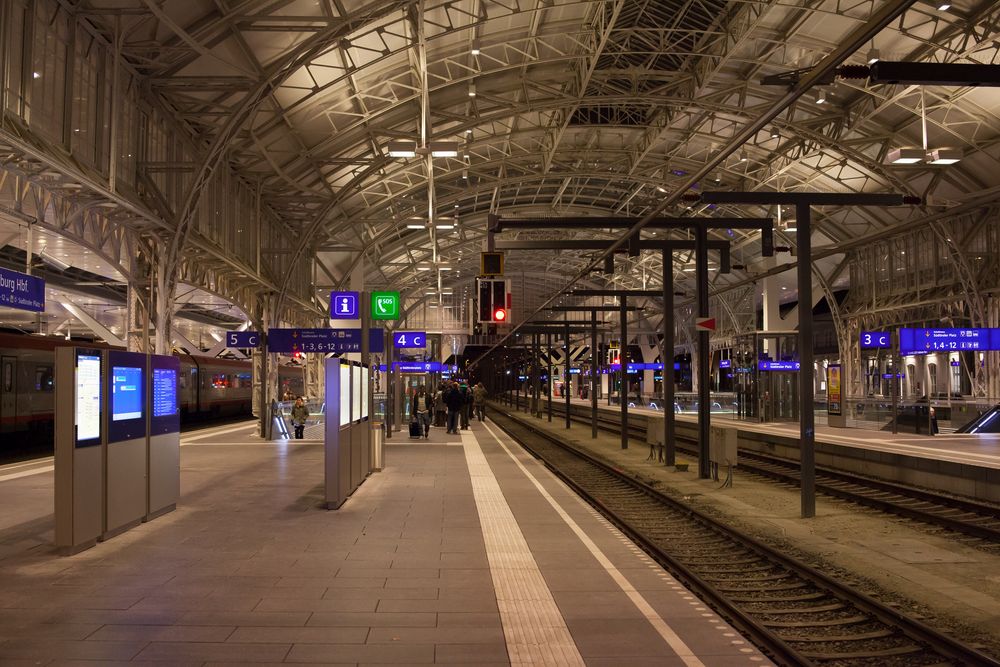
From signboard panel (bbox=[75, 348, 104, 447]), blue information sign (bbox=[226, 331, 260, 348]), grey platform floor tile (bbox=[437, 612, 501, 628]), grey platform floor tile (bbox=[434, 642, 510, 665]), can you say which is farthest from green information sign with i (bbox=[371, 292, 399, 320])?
grey platform floor tile (bbox=[434, 642, 510, 665])

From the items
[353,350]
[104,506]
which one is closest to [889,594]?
[104,506]

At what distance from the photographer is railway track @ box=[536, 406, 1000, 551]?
1162 cm

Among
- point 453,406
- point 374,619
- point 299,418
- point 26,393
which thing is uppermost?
point 26,393

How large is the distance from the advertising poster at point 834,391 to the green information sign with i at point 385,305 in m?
16.3

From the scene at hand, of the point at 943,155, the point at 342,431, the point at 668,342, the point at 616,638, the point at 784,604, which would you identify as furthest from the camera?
the point at 943,155

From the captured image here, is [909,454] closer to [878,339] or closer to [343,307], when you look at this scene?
[343,307]

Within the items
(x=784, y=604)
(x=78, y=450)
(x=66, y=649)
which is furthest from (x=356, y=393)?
(x=66, y=649)

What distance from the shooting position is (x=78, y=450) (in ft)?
27.5

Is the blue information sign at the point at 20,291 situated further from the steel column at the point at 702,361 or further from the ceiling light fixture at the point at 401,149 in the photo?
the steel column at the point at 702,361

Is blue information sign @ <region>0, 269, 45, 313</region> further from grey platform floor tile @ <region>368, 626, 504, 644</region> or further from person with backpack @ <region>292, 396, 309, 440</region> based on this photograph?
grey platform floor tile @ <region>368, 626, 504, 644</region>

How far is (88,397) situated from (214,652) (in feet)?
14.2

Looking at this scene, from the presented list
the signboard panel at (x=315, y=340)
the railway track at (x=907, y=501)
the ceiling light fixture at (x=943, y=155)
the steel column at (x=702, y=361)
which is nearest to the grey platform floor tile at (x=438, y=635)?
the railway track at (x=907, y=501)

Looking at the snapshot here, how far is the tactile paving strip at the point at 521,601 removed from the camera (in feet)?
17.4

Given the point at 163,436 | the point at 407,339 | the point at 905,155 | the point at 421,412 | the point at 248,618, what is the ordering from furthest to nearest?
the point at 407,339, the point at 421,412, the point at 905,155, the point at 163,436, the point at 248,618
